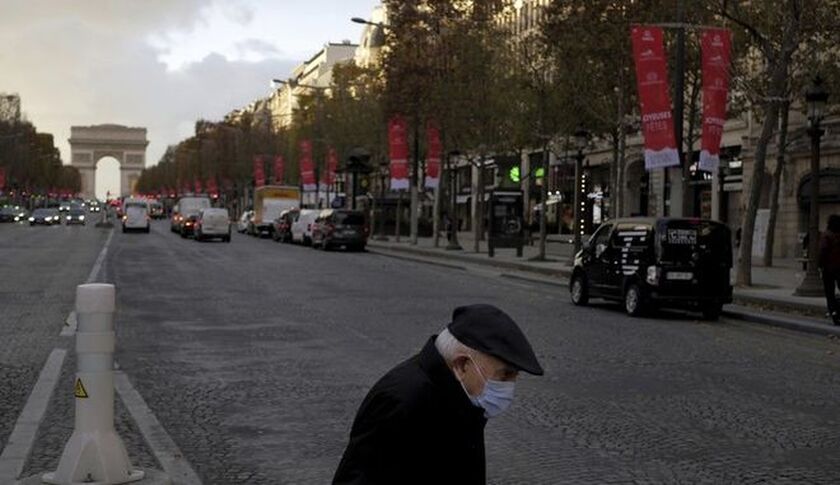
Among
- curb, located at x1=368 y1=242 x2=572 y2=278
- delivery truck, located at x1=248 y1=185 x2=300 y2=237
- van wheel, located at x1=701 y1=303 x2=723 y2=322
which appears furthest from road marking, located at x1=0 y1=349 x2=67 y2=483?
delivery truck, located at x1=248 y1=185 x2=300 y2=237

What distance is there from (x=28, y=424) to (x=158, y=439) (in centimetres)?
117

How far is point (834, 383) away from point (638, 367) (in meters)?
2.01

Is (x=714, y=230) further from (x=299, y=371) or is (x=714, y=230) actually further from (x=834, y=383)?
(x=299, y=371)

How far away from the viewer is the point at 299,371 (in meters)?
11.2

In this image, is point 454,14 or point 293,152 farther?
point 293,152

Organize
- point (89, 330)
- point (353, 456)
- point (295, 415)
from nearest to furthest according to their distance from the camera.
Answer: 1. point (353, 456)
2. point (89, 330)
3. point (295, 415)

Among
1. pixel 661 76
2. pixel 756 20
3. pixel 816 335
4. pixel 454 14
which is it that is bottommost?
pixel 816 335

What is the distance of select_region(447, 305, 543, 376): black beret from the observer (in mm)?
2676

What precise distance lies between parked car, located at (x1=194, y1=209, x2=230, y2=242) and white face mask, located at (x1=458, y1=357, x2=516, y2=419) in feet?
166

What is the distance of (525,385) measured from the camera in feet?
34.3

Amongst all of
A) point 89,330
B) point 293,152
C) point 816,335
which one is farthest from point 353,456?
point 293,152

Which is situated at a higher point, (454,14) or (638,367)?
(454,14)

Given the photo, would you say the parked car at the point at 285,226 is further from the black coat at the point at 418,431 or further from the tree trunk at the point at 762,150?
the black coat at the point at 418,431

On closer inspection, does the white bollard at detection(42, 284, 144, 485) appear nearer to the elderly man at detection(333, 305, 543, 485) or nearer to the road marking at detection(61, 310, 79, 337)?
the elderly man at detection(333, 305, 543, 485)
